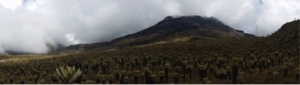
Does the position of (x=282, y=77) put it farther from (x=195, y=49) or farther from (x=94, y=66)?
(x=195, y=49)

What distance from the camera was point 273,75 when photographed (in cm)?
2855

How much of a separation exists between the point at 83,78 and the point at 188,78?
434 inches

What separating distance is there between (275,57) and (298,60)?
6846 mm

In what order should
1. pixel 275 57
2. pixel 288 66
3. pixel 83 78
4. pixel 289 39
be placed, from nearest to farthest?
1. pixel 288 66
2. pixel 83 78
3. pixel 275 57
4. pixel 289 39

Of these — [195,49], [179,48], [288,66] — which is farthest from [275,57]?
[179,48]

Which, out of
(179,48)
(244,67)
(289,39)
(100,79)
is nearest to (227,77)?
(244,67)

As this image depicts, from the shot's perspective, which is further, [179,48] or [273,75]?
[179,48]

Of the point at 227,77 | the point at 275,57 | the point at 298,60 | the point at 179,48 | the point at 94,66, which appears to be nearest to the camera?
the point at 227,77

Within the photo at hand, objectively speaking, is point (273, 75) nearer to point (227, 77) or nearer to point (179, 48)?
point (227, 77)

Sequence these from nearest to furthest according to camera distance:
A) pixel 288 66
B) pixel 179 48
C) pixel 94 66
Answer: pixel 288 66, pixel 94 66, pixel 179 48

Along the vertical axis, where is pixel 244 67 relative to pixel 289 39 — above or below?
below

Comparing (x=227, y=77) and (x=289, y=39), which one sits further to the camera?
(x=289, y=39)

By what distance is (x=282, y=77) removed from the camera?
27.5 m

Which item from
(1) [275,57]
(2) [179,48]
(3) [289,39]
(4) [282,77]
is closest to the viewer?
(4) [282,77]
